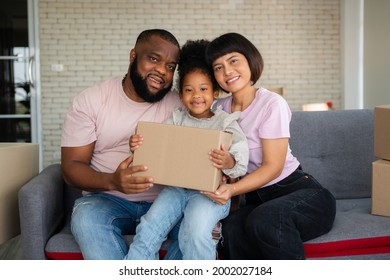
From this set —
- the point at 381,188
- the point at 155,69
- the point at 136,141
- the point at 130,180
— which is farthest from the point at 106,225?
the point at 381,188

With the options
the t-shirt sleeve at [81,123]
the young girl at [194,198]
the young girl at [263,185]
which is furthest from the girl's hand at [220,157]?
the t-shirt sleeve at [81,123]

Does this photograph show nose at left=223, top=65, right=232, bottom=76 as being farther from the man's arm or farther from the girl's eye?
the man's arm

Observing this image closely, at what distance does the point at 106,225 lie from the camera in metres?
1.91

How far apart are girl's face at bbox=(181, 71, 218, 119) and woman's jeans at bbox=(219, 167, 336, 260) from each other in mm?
419

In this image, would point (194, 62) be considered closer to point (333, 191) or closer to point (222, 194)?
point (222, 194)

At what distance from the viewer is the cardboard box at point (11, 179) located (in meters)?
2.12

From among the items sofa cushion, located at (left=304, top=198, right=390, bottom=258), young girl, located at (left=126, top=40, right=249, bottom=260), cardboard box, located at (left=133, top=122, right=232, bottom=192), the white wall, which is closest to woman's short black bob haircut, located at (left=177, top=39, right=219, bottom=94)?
young girl, located at (left=126, top=40, right=249, bottom=260)

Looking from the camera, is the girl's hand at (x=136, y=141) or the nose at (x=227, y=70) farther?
the nose at (x=227, y=70)

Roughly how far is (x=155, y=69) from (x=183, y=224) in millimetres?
700

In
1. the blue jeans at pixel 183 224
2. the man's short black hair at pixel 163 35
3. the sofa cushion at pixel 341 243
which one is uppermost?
the man's short black hair at pixel 163 35

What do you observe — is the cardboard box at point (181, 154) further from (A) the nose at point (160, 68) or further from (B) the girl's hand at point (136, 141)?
(A) the nose at point (160, 68)

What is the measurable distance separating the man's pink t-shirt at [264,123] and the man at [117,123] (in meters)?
0.36

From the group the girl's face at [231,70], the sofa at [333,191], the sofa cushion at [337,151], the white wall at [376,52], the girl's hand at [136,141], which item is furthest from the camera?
the white wall at [376,52]

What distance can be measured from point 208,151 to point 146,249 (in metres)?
0.43
